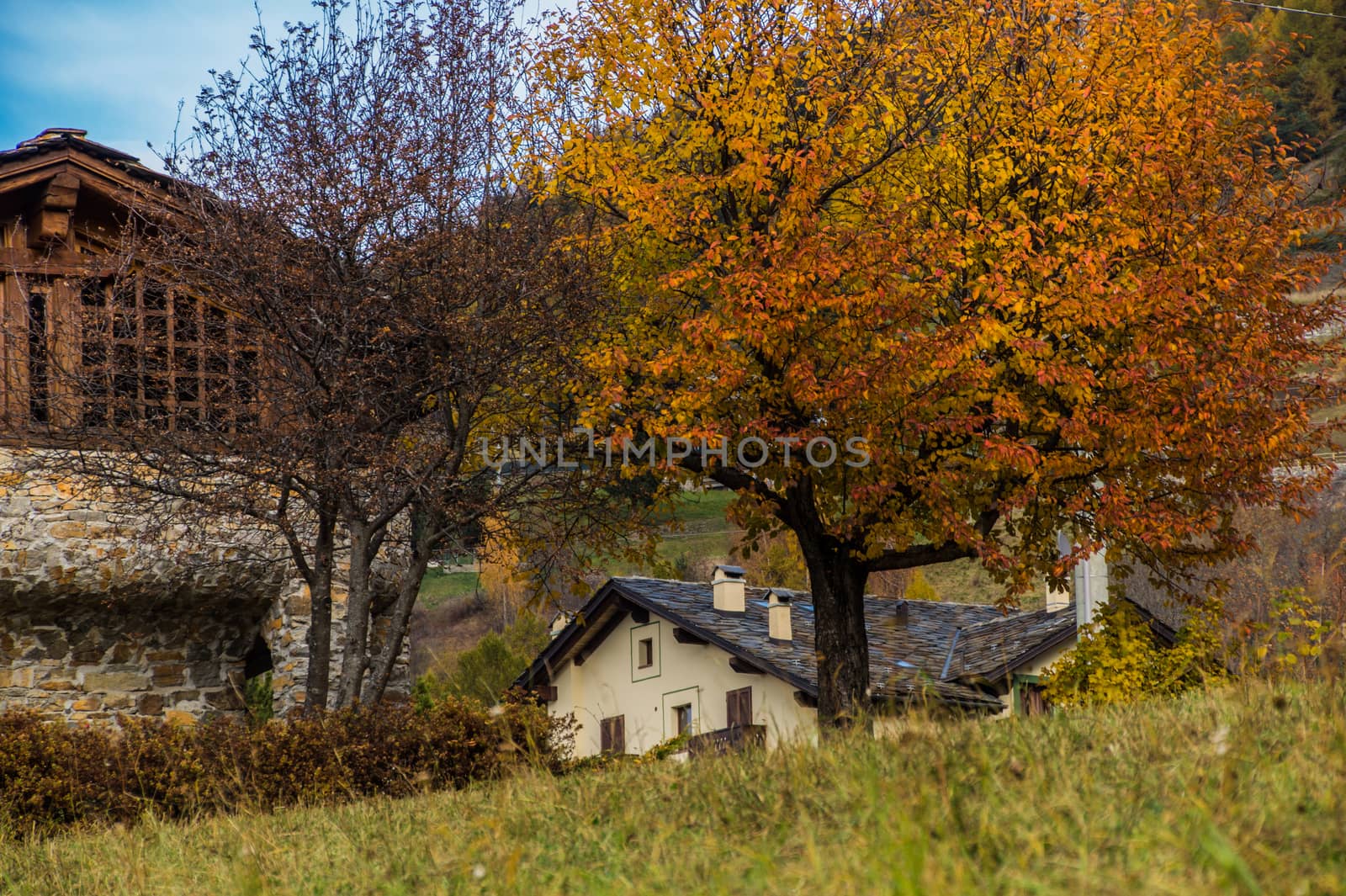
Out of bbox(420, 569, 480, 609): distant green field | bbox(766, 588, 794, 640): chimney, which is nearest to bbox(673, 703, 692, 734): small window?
bbox(766, 588, 794, 640): chimney

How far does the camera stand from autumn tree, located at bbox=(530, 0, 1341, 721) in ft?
41.1

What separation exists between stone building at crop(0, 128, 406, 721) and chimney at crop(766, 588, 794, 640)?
9.44m

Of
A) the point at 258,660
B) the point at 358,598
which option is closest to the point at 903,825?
the point at 358,598

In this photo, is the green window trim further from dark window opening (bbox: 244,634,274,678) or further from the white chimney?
the white chimney

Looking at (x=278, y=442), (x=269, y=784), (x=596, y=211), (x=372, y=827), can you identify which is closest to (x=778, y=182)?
(x=596, y=211)

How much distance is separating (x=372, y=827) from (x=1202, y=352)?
9486 millimetres

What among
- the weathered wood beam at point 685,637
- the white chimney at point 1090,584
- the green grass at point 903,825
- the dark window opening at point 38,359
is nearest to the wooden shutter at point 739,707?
the weathered wood beam at point 685,637

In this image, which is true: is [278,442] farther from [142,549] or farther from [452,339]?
[142,549]

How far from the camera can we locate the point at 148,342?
45.5ft

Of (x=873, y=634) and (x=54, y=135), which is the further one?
(x=873, y=634)

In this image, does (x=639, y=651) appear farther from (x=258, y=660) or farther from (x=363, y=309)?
(x=363, y=309)

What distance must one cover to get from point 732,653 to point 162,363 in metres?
11.6

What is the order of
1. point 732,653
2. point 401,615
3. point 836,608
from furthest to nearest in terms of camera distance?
1. point 732,653
2. point 836,608
3. point 401,615

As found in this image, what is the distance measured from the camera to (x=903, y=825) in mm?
3691
